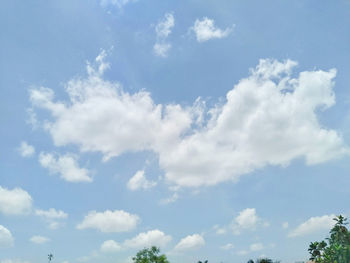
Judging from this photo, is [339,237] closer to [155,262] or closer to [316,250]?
[316,250]

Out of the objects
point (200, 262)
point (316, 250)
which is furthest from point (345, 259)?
point (200, 262)

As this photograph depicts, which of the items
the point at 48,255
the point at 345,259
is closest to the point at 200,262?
the point at 345,259

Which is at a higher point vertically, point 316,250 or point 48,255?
point 48,255

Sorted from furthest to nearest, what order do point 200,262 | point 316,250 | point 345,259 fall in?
1. point 200,262
2. point 316,250
3. point 345,259

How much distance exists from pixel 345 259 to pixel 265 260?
20124 millimetres

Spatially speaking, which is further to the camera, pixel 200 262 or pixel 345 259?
pixel 200 262

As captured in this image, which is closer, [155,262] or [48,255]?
[155,262]

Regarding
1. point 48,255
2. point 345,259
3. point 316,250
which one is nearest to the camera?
point 345,259

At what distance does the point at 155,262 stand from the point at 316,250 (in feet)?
136

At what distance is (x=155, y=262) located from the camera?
284 ft

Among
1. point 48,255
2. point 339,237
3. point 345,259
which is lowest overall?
point 345,259

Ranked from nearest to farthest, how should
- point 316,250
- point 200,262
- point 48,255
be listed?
1. point 316,250
2. point 200,262
3. point 48,255

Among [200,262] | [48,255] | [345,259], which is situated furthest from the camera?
[48,255]

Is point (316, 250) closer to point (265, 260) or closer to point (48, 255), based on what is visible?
point (265, 260)
